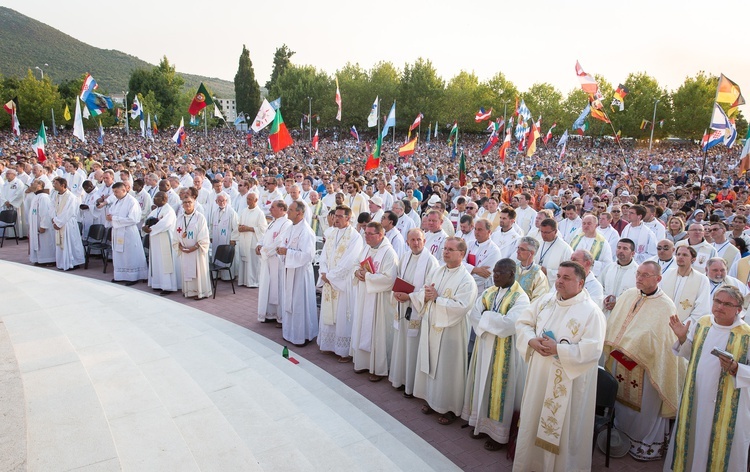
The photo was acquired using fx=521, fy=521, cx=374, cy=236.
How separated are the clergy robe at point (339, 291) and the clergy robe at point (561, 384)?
333 centimetres

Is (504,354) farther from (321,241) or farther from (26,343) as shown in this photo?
(321,241)

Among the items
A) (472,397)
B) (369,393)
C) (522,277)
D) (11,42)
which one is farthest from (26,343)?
(11,42)

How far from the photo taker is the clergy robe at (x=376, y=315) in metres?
7.02

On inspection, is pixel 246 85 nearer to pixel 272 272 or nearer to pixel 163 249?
pixel 163 249

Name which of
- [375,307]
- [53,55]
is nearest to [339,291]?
[375,307]

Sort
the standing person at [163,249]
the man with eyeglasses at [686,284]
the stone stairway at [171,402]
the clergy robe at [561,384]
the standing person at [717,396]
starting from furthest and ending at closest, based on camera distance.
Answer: the standing person at [163,249] < the man with eyeglasses at [686,284] < the clergy robe at [561,384] < the standing person at [717,396] < the stone stairway at [171,402]

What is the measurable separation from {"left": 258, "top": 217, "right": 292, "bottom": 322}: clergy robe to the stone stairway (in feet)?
5.24

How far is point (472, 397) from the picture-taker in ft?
19.1

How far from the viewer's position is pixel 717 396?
4.60 m

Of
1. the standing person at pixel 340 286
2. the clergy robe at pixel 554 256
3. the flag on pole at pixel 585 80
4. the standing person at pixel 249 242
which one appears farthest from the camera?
the flag on pole at pixel 585 80

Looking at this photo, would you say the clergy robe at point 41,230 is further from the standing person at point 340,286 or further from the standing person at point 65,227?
the standing person at point 340,286

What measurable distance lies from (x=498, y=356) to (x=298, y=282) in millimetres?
4000

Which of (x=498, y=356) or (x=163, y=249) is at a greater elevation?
(x=498, y=356)

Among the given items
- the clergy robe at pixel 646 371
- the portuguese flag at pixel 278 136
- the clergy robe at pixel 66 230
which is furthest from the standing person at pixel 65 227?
the clergy robe at pixel 646 371
